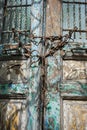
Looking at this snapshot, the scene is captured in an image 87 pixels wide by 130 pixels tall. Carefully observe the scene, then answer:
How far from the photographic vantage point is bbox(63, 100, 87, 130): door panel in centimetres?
477

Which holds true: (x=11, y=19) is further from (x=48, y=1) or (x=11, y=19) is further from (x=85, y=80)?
(x=85, y=80)

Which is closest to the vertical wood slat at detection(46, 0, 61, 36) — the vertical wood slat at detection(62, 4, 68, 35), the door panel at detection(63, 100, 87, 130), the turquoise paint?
the vertical wood slat at detection(62, 4, 68, 35)

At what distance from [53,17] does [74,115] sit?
1.75 m

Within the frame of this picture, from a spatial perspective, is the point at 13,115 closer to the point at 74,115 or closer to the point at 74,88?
the point at 74,115

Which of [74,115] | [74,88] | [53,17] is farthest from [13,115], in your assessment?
[53,17]

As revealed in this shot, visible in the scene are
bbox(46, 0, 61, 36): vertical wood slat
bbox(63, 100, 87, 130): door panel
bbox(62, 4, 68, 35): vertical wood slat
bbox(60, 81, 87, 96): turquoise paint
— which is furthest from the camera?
bbox(62, 4, 68, 35): vertical wood slat

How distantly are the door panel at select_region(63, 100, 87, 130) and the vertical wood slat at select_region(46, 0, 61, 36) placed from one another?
4.10 feet

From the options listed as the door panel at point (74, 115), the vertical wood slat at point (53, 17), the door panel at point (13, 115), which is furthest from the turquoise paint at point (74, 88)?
the vertical wood slat at point (53, 17)

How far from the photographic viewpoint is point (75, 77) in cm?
501

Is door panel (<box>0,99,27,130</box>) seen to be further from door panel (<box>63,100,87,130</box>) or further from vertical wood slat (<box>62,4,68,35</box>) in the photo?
vertical wood slat (<box>62,4,68,35</box>)

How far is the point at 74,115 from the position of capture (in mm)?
4824

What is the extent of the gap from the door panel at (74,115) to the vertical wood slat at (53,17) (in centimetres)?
125

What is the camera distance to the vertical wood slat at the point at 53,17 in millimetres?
5246

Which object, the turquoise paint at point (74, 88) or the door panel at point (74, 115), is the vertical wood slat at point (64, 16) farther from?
the door panel at point (74, 115)
